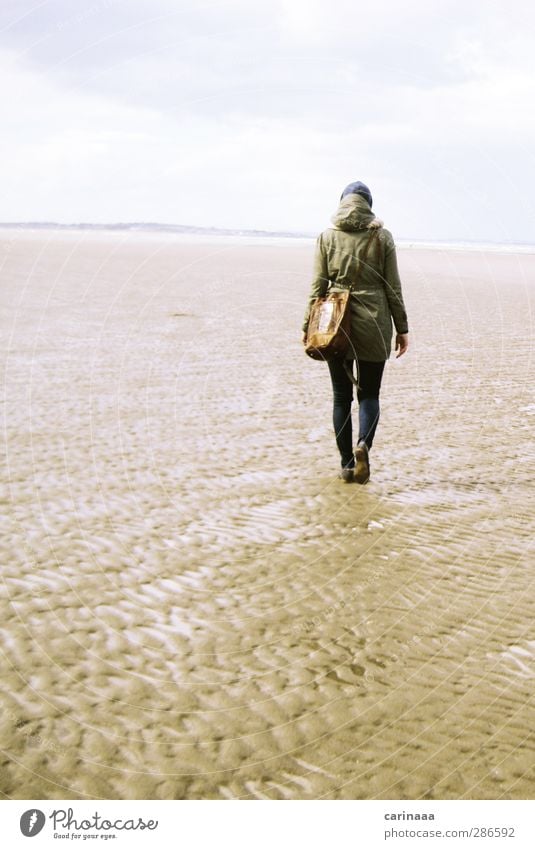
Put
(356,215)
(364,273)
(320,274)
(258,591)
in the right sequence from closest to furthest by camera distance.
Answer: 1. (258,591)
2. (356,215)
3. (364,273)
4. (320,274)

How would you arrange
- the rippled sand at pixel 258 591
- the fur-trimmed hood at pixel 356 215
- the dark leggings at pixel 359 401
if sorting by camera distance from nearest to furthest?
the rippled sand at pixel 258 591
the fur-trimmed hood at pixel 356 215
the dark leggings at pixel 359 401

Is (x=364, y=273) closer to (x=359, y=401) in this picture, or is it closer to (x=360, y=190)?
(x=360, y=190)

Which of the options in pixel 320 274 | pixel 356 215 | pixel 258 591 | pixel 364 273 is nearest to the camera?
pixel 258 591

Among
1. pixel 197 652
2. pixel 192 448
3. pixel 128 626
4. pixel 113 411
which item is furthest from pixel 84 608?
pixel 113 411

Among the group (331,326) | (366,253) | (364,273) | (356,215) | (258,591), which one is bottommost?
(258,591)

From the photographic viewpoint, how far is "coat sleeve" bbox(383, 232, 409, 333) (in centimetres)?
553

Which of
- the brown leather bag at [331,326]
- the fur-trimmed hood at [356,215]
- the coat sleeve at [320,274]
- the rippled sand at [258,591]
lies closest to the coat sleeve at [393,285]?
the fur-trimmed hood at [356,215]

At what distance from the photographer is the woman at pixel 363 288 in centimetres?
552

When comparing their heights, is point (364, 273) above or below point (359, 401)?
above

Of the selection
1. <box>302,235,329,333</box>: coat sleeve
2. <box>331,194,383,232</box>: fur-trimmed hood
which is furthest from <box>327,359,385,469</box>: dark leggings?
<box>331,194,383,232</box>: fur-trimmed hood

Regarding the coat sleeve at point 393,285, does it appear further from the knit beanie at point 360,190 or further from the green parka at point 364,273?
the knit beanie at point 360,190

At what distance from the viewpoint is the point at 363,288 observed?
5.64 m

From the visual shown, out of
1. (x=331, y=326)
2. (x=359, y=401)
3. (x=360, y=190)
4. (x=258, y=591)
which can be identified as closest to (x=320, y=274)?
(x=331, y=326)

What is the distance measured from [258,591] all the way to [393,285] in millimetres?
2461
